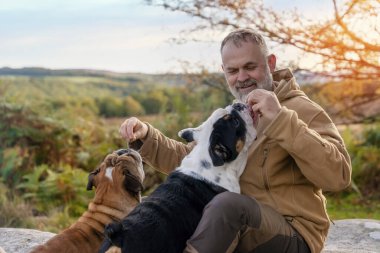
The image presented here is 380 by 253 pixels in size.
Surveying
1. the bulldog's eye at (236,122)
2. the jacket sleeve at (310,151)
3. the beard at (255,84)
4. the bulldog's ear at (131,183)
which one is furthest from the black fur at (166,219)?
the beard at (255,84)

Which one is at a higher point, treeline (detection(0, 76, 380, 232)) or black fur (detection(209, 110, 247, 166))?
black fur (detection(209, 110, 247, 166))

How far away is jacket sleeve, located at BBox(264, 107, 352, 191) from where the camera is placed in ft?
13.4

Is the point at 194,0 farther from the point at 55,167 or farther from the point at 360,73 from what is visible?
the point at 55,167

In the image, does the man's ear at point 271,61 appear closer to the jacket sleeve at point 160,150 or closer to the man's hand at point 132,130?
the jacket sleeve at point 160,150

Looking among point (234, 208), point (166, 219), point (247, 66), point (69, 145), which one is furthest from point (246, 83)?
point (69, 145)

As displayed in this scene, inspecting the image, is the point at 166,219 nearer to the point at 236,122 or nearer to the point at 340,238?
the point at 236,122

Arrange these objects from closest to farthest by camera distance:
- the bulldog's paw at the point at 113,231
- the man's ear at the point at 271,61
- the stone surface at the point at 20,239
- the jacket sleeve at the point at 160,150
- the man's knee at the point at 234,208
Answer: the bulldog's paw at the point at 113,231 < the man's knee at the point at 234,208 < the man's ear at the point at 271,61 < the jacket sleeve at the point at 160,150 < the stone surface at the point at 20,239

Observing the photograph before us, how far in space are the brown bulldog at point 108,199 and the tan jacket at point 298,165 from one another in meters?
1.02

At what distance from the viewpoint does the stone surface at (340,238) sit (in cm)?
683

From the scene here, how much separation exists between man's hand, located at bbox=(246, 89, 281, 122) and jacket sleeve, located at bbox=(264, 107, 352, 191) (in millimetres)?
54

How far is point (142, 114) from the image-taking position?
53.3ft

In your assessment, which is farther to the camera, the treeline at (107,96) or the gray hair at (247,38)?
the treeline at (107,96)

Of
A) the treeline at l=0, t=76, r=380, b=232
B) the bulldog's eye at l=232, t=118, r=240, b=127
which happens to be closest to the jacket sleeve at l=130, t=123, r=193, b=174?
the bulldog's eye at l=232, t=118, r=240, b=127

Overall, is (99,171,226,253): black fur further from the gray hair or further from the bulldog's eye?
the gray hair
